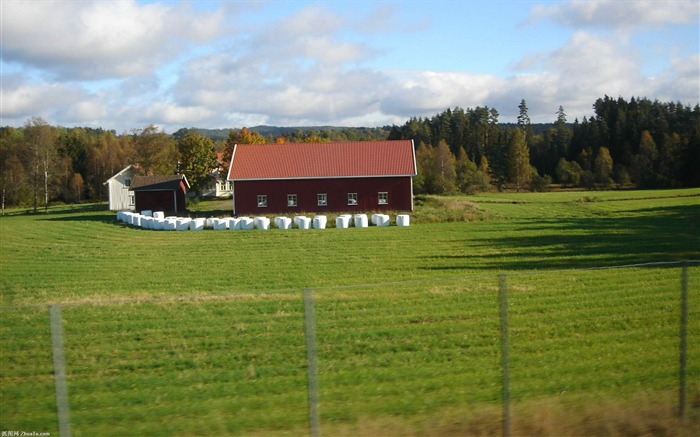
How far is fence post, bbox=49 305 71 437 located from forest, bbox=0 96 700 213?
75845mm

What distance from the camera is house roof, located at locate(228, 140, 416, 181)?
5228 centimetres

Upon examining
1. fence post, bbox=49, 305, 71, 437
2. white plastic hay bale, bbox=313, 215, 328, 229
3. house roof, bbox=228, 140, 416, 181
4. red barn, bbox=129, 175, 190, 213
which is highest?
house roof, bbox=228, 140, 416, 181

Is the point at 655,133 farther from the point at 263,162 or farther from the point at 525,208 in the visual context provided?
the point at 263,162

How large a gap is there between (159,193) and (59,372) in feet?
193

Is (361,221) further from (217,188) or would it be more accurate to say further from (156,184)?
(217,188)

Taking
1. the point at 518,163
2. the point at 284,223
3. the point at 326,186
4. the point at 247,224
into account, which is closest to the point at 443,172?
the point at 518,163

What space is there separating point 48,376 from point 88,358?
0.36m

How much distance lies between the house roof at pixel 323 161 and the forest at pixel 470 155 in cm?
2687

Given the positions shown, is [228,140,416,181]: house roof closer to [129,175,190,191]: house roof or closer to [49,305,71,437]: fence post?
[129,175,190,191]: house roof

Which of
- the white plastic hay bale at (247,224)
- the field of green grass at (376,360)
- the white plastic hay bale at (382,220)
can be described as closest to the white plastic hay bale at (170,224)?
the white plastic hay bale at (247,224)

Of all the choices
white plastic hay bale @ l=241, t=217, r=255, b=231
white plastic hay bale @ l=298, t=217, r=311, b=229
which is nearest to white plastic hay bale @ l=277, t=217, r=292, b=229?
white plastic hay bale @ l=298, t=217, r=311, b=229

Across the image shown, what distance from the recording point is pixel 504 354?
6.63 metres

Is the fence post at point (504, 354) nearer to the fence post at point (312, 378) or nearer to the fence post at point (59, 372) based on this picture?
the fence post at point (312, 378)

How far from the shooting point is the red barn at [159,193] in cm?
6216
